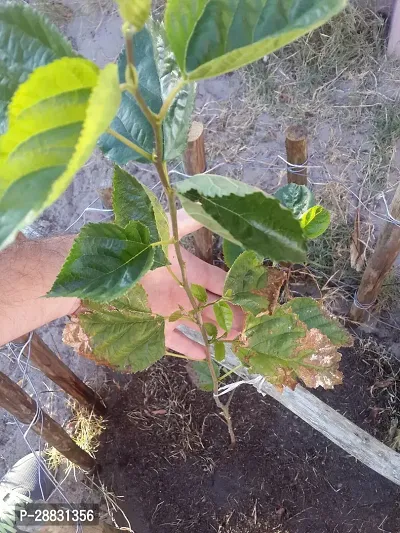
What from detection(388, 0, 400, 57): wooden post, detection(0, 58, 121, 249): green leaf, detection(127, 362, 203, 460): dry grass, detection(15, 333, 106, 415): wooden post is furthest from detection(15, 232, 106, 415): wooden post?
detection(388, 0, 400, 57): wooden post

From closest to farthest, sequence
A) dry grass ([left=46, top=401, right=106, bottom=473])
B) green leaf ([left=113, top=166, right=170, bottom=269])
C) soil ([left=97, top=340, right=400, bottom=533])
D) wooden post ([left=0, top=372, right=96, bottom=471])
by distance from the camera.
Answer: green leaf ([left=113, top=166, right=170, bottom=269]) < wooden post ([left=0, top=372, right=96, bottom=471]) < soil ([left=97, top=340, right=400, bottom=533]) < dry grass ([left=46, top=401, right=106, bottom=473])

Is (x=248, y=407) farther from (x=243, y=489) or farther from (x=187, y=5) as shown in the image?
(x=187, y=5)

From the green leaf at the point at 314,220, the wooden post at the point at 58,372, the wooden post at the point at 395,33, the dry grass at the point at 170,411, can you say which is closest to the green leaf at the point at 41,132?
the green leaf at the point at 314,220

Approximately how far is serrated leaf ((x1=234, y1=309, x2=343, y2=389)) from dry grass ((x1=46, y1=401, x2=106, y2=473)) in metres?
0.87

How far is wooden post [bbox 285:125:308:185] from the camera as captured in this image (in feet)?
4.55

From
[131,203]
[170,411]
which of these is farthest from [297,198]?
[170,411]

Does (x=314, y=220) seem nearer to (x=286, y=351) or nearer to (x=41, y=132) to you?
(x=286, y=351)

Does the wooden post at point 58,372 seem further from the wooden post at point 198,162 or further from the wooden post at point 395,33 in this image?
the wooden post at point 395,33

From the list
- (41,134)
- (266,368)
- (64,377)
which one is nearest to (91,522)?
(64,377)

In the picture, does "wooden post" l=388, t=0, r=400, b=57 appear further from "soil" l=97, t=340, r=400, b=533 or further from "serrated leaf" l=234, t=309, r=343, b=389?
"serrated leaf" l=234, t=309, r=343, b=389

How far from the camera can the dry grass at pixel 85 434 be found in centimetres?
164

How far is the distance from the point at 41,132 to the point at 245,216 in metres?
0.24

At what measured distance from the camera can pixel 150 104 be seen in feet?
2.10

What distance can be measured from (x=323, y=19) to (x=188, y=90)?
0.83ft
